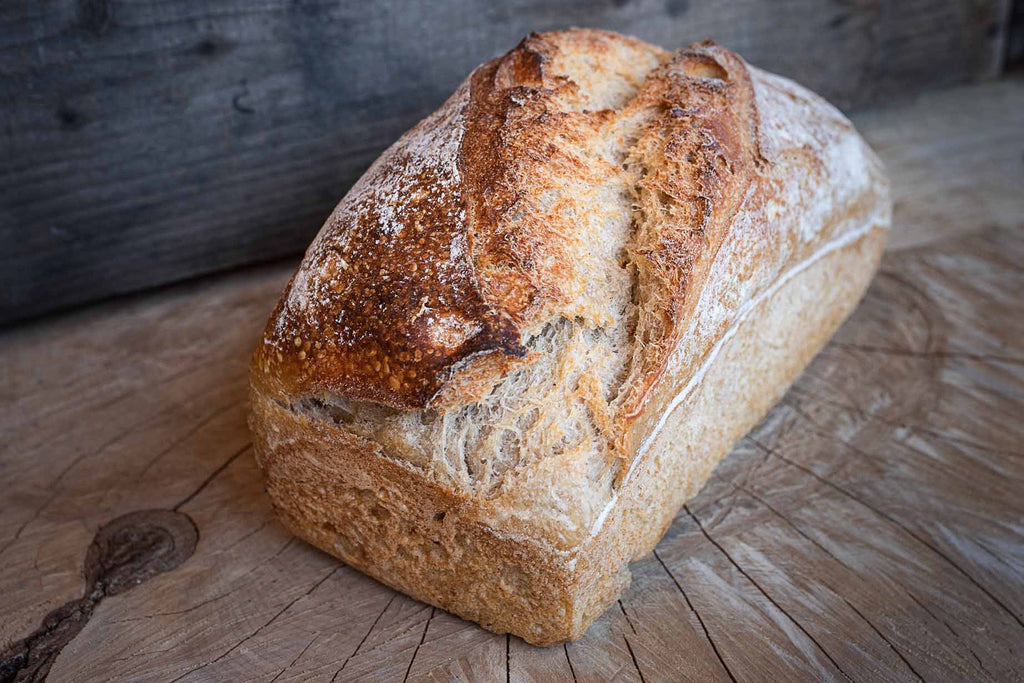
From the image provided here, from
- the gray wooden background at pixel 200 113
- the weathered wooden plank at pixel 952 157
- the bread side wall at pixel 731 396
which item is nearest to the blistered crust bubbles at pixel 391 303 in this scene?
the bread side wall at pixel 731 396

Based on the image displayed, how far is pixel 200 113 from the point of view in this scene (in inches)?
92.4

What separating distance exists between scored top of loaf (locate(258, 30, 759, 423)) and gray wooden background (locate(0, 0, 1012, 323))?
0.90m

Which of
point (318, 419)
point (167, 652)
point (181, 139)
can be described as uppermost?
point (181, 139)

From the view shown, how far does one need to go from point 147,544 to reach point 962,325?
1961 mm

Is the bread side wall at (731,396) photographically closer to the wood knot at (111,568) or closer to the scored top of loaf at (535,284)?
the scored top of loaf at (535,284)

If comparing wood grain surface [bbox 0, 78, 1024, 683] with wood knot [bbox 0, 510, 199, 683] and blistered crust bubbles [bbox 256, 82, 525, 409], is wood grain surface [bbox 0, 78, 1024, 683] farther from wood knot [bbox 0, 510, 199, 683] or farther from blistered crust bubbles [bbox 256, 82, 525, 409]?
blistered crust bubbles [bbox 256, 82, 525, 409]

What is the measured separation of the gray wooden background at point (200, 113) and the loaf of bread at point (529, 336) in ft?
2.87

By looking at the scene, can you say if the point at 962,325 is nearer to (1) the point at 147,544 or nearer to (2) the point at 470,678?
(2) the point at 470,678

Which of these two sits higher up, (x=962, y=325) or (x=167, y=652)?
(x=962, y=325)

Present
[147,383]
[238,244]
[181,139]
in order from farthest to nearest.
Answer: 1. [238,244]
2. [181,139]
3. [147,383]

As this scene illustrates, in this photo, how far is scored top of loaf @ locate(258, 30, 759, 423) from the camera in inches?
50.7

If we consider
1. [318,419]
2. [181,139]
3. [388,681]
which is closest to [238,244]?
[181,139]

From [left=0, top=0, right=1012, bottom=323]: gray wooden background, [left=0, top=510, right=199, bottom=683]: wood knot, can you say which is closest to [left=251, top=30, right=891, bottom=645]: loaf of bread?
[left=0, top=510, right=199, bottom=683]: wood knot

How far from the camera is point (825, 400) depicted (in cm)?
197
